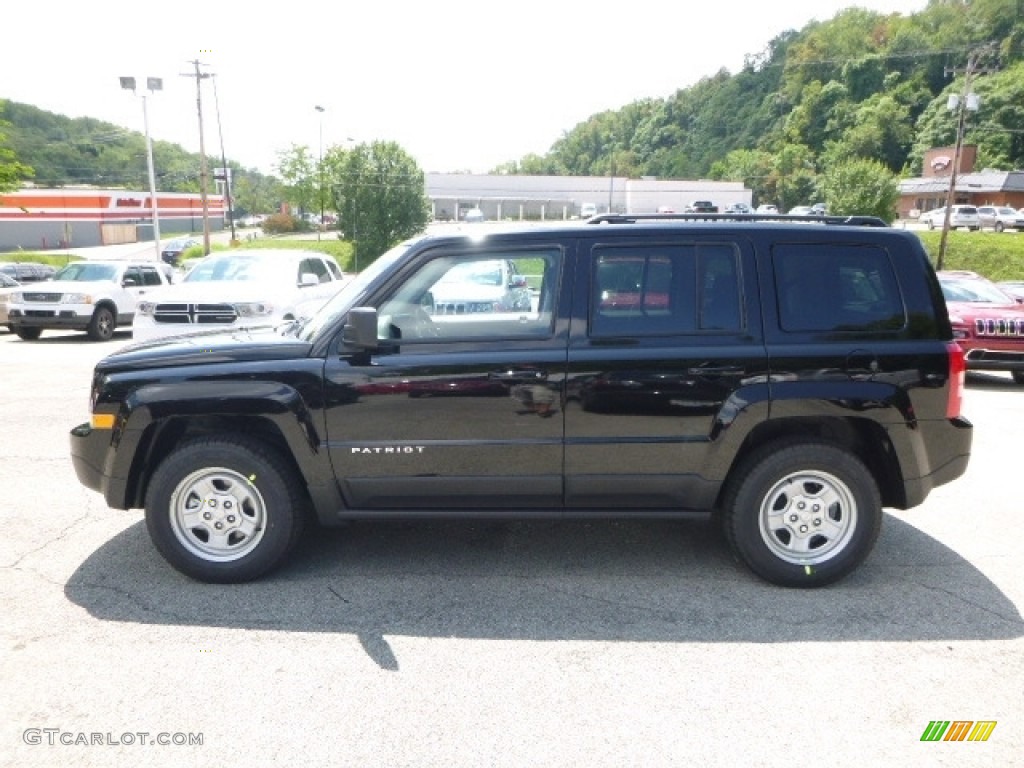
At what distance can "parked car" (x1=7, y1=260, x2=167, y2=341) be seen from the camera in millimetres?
14953

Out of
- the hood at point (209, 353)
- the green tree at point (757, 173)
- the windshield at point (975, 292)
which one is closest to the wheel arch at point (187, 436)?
the hood at point (209, 353)

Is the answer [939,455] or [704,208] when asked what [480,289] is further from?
[704,208]

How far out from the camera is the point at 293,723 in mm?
2965

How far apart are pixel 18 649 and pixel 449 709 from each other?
207 cm

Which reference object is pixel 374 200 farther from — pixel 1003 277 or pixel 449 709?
pixel 449 709

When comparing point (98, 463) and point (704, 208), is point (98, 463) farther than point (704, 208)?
No

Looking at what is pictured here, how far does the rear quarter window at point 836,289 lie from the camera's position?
4072mm

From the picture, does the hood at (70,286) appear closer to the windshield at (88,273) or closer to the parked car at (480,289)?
the windshield at (88,273)

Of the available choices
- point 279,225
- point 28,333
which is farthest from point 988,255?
point 279,225

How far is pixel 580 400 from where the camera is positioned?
397cm

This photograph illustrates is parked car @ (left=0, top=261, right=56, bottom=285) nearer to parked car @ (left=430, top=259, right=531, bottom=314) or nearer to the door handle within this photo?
parked car @ (left=430, top=259, right=531, bottom=314)

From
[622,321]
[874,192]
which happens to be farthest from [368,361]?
[874,192]

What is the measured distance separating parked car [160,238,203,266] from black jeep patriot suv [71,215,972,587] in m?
48.4

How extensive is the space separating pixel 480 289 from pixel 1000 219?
62321 mm
